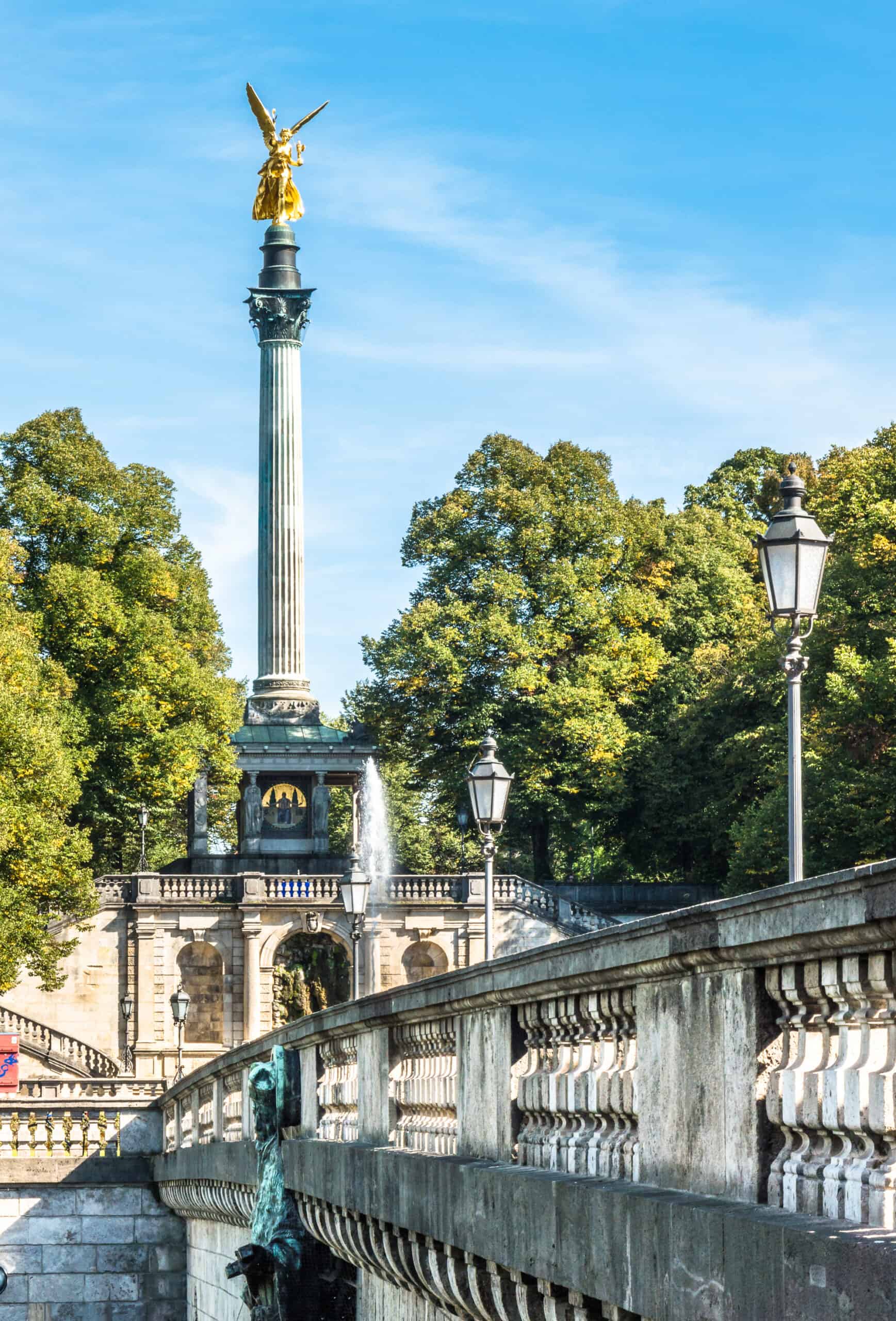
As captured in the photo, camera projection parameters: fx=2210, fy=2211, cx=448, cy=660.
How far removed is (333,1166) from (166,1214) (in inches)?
533

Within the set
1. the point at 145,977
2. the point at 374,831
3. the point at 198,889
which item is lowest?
the point at 145,977

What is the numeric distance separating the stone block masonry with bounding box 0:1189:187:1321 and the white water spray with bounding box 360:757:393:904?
32.9 meters

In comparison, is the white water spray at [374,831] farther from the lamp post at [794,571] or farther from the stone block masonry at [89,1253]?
the lamp post at [794,571]

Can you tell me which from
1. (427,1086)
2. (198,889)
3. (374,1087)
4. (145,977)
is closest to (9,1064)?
(374,1087)

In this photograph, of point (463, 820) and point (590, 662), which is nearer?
point (463, 820)

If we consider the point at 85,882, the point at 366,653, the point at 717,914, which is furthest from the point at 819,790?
the point at 717,914

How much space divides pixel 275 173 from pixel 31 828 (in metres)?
31.1

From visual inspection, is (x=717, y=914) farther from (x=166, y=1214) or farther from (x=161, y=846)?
(x=161, y=846)

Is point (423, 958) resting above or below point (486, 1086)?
above

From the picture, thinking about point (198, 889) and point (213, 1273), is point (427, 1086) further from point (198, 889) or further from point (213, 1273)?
point (198, 889)

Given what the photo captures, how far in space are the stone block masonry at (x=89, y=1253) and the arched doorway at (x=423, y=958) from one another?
33.5 metres

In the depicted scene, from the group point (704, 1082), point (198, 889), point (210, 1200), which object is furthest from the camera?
point (198, 889)

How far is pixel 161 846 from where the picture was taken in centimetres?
7144

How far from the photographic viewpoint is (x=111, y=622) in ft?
185
